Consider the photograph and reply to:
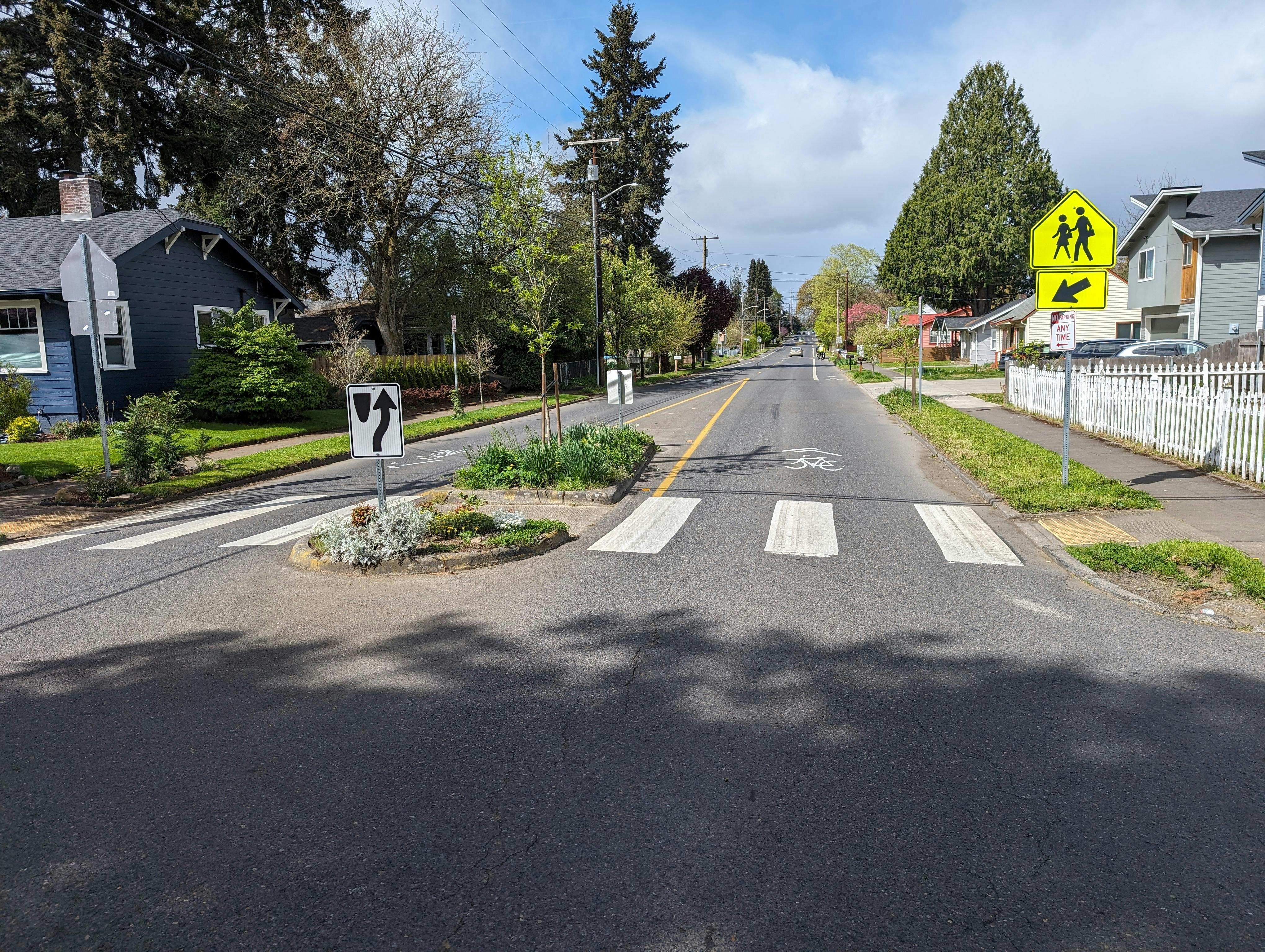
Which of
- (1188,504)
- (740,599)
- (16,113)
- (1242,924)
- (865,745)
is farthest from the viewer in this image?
(16,113)

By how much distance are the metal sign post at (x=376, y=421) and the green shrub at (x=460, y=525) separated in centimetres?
75

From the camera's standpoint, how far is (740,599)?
6.89 metres

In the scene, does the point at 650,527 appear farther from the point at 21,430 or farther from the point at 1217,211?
the point at 1217,211

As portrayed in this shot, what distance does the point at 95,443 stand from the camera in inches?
697

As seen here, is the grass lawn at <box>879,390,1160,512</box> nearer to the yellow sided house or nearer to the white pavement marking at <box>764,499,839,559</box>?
the white pavement marking at <box>764,499,839,559</box>

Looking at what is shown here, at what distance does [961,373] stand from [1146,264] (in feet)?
45.3

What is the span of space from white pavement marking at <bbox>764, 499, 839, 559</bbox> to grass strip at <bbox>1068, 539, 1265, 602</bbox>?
2318 mm

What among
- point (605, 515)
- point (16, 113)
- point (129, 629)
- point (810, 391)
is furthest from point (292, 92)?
point (129, 629)

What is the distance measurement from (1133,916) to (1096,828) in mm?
557

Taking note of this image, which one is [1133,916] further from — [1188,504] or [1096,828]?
[1188,504]

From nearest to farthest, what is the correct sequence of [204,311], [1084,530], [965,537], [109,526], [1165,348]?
1. [1084,530]
2. [965,537]
3. [109,526]
4. [204,311]
5. [1165,348]

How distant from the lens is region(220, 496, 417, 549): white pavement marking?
30.2 ft

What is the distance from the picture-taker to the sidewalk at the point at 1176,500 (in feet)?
28.3

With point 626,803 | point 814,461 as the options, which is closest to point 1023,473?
point 814,461
